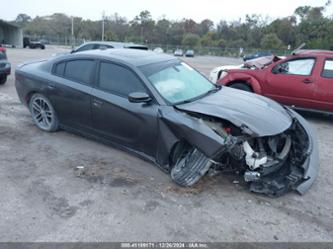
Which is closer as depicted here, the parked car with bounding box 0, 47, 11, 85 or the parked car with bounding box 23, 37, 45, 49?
the parked car with bounding box 0, 47, 11, 85

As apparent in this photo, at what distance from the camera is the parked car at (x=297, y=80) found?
6.56 meters

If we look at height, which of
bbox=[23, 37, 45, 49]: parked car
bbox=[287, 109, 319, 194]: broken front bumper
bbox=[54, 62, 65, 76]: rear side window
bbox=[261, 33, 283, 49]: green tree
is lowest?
bbox=[23, 37, 45, 49]: parked car

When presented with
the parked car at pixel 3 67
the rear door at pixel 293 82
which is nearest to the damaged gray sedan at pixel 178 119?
the rear door at pixel 293 82

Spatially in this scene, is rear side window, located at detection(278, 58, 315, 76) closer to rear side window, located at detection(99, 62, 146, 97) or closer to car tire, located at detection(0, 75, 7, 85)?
rear side window, located at detection(99, 62, 146, 97)

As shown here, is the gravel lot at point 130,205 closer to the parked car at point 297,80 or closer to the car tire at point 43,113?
the car tire at point 43,113

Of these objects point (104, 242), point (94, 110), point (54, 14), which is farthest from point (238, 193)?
point (54, 14)

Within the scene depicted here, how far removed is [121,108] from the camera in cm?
413

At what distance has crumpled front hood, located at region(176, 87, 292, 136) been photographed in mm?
3553

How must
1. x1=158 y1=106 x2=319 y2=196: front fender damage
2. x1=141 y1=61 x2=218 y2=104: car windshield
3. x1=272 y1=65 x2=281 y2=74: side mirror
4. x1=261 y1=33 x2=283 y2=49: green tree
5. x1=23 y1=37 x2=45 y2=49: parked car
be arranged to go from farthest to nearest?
1. x1=261 y1=33 x2=283 y2=49: green tree
2. x1=23 y1=37 x2=45 y2=49: parked car
3. x1=272 y1=65 x2=281 y2=74: side mirror
4. x1=141 y1=61 x2=218 y2=104: car windshield
5. x1=158 y1=106 x2=319 y2=196: front fender damage

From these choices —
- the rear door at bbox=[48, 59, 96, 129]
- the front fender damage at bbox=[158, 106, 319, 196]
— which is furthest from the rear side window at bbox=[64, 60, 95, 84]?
the front fender damage at bbox=[158, 106, 319, 196]

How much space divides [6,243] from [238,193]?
8.22 ft

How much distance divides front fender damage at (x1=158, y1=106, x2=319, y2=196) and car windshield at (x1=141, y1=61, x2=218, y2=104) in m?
0.42

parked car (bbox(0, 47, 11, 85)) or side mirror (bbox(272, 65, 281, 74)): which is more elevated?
side mirror (bbox(272, 65, 281, 74))

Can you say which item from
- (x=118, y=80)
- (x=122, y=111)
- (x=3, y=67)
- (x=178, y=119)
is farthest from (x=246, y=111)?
(x=3, y=67)
